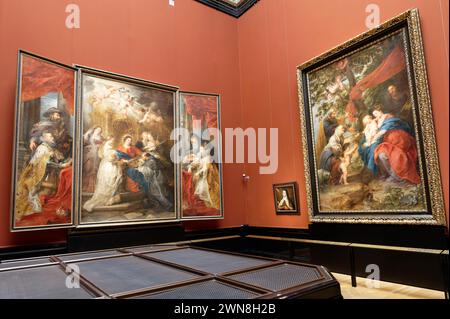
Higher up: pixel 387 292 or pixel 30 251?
pixel 30 251

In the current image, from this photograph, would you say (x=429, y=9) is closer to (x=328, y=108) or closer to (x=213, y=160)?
(x=328, y=108)

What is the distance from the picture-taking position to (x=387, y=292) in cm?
440

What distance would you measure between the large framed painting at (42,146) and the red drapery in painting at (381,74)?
4.29 meters

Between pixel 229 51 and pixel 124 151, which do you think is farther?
pixel 229 51

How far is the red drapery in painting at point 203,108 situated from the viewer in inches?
271

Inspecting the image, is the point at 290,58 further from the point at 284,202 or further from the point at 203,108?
the point at 284,202

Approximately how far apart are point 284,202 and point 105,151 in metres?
3.39

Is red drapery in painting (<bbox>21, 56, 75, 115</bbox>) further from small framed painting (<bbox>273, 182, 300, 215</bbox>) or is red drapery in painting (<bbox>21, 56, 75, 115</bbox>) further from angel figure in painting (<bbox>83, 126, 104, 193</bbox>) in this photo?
small framed painting (<bbox>273, 182, 300, 215</bbox>)

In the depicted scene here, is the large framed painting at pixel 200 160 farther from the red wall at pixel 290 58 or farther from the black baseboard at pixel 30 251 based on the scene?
A: the black baseboard at pixel 30 251

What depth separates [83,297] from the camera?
5.58ft

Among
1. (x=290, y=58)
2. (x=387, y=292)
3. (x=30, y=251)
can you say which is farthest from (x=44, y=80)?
(x=387, y=292)

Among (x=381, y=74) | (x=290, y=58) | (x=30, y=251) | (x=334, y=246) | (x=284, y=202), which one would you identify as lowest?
(x=334, y=246)

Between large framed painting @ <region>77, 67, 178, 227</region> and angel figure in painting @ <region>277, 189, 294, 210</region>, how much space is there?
6.68 ft

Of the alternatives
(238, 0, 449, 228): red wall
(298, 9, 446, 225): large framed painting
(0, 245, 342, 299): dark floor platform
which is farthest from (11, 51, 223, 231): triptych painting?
(0, 245, 342, 299): dark floor platform
